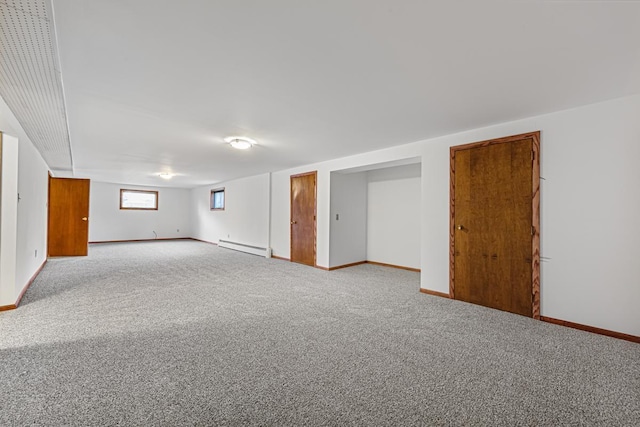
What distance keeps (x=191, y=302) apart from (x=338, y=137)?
285cm

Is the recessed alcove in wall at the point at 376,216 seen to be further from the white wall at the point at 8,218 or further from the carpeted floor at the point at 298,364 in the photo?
the white wall at the point at 8,218

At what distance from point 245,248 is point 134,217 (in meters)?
5.36

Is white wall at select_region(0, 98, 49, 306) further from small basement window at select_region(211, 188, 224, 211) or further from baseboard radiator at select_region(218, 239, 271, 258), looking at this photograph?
small basement window at select_region(211, 188, 224, 211)

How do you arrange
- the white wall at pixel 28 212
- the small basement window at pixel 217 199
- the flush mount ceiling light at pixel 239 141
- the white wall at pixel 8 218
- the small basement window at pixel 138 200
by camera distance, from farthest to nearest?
the small basement window at pixel 138 200 < the small basement window at pixel 217 199 < the flush mount ceiling light at pixel 239 141 < the white wall at pixel 28 212 < the white wall at pixel 8 218

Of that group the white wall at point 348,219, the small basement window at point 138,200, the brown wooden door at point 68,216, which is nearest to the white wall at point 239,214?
the small basement window at point 138,200

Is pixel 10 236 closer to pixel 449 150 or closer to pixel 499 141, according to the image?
pixel 449 150

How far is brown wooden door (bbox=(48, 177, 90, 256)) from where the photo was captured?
6586 mm

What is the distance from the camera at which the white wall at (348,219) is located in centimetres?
561

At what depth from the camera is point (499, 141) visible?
10.8ft

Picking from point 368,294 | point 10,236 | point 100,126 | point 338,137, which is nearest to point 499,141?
point 338,137

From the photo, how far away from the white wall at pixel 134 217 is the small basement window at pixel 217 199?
7.23 feet

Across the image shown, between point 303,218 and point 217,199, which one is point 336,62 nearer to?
point 303,218

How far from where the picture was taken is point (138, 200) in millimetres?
10516

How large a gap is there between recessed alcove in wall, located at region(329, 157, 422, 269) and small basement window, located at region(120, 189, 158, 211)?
8409 mm
